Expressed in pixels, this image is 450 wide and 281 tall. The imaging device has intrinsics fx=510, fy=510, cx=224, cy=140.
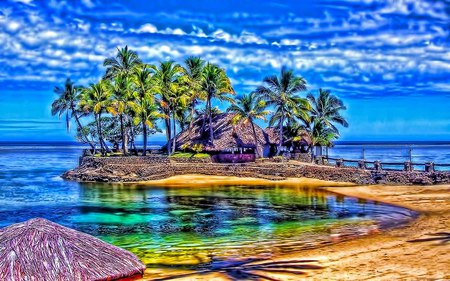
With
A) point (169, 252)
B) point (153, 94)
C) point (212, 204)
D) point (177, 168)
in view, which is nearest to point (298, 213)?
point (212, 204)

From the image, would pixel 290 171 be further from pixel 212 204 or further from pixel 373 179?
pixel 212 204

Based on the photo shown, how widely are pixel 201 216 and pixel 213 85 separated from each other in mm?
25897

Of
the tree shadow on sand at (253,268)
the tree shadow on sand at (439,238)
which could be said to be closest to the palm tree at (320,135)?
the tree shadow on sand at (439,238)

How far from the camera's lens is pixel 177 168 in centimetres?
4309

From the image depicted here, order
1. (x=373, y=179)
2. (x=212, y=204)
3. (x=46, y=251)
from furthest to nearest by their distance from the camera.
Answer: (x=373, y=179), (x=212, y=204), (x=46, y=251)

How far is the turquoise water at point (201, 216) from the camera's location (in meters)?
17.2

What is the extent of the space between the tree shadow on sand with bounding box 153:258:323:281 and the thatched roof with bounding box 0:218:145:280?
8.21ft

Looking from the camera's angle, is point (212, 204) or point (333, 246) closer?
point (333, 246)

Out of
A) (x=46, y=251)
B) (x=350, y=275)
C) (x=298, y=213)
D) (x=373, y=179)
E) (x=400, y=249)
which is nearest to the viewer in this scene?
(x=46, y=251)

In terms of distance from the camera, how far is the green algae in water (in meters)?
16.9

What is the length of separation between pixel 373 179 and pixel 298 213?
49.1 feet

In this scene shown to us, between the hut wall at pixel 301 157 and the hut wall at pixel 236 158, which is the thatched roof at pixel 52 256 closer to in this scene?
the hut wall at pixel 236 158

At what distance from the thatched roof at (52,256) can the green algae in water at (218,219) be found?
4266mm

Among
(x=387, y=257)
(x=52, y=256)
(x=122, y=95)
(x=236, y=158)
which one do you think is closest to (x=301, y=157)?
(x=236, y=158)
